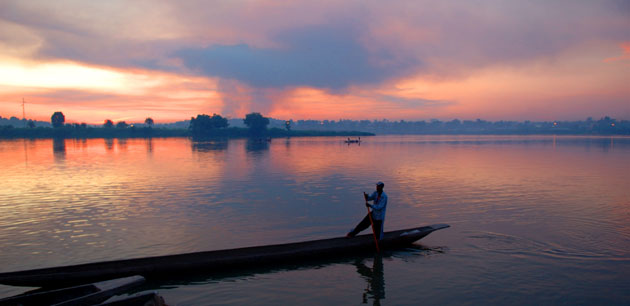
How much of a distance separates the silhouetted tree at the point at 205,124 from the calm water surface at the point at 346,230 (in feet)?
511

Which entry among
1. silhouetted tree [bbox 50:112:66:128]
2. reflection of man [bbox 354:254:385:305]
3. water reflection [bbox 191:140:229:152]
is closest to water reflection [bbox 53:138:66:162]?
water reflection [bbox 191:140:229:152]

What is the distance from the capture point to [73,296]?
791 centimetres

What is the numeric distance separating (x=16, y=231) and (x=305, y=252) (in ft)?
39.1

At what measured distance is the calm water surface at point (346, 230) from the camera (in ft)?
32.7

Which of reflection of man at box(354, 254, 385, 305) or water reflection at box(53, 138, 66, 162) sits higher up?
water reflection at box(53, 138, 66, 162)

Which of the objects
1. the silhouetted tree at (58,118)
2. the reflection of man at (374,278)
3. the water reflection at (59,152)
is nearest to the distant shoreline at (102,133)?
the silhouetted tree at (58,118)

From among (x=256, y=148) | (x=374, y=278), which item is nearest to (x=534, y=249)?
(x=374, y=278)

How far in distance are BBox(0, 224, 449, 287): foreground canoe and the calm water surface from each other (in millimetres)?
311

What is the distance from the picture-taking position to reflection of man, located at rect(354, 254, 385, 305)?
9805mm

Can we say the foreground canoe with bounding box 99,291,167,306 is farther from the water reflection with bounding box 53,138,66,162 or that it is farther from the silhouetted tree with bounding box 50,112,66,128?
the silhouetted tree with bounding box 50,112,66,128

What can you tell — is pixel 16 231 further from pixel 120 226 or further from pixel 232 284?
pixel 232 284

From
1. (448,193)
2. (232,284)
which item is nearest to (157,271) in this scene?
(232,284)

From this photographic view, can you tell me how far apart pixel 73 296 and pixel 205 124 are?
180912mm

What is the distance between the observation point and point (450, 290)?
998 centimetres
